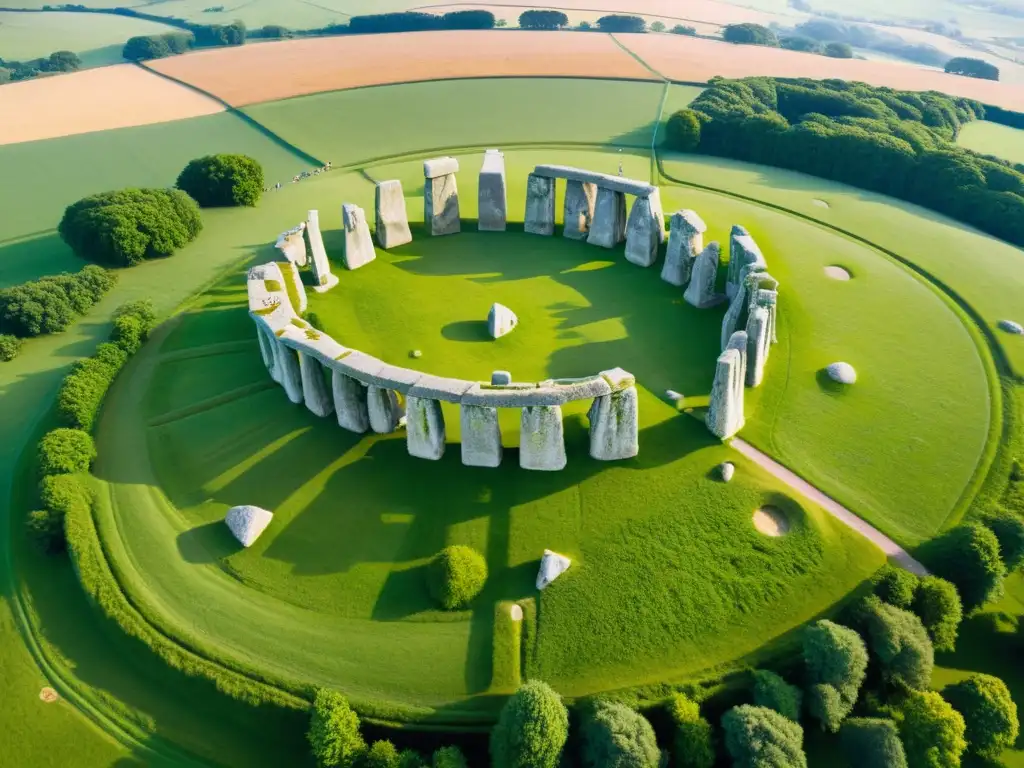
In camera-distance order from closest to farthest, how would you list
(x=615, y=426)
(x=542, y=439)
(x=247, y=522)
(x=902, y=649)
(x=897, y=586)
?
1. (x=902, y=649)
2. (x=897, y=586)
3. (x=247, y=522)
4. (x=542, y=439)
5. (x=615, y=426)

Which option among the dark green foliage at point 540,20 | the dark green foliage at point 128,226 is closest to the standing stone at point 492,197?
the dark green foliage at point 128,226

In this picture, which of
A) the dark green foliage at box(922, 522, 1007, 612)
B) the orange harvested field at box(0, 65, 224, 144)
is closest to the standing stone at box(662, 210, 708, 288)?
the dark green foliage at box(922, 522, 1007, 612)

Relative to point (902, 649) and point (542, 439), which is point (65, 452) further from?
point (902, 649)

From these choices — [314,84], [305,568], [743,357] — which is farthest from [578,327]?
[314,84]

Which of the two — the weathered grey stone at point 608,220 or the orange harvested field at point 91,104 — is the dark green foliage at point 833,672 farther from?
the orange harvested field at point 91,104

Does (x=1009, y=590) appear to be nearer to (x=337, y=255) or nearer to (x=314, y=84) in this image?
(x=337, y=255)

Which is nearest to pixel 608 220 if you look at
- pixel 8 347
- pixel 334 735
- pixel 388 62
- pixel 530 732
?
pixel 530 732
